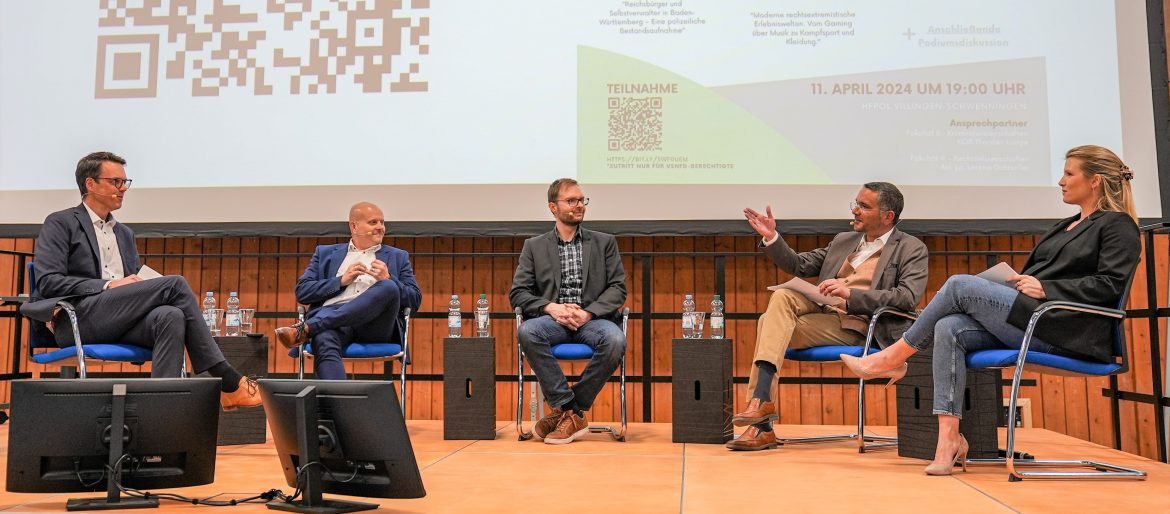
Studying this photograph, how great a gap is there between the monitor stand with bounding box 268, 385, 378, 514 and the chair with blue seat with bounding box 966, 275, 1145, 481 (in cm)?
190

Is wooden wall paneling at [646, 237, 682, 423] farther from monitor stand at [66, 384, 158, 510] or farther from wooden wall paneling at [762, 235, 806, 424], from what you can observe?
monitor stand at [66, 384, 158, 510]

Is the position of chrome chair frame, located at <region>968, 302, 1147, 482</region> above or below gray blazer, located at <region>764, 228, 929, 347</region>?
below

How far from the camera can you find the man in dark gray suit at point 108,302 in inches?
119

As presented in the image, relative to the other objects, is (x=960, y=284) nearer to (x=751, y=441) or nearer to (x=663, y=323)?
(x=751, y=441)

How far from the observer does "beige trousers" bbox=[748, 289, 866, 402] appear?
131 inches

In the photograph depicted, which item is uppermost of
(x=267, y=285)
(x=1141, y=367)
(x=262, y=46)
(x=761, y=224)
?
(x=262, y=46)

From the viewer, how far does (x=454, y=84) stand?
4.48m

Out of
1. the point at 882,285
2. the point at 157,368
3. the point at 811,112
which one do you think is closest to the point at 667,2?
the point at 811,112

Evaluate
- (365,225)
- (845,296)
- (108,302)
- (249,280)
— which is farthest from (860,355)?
(249,280)

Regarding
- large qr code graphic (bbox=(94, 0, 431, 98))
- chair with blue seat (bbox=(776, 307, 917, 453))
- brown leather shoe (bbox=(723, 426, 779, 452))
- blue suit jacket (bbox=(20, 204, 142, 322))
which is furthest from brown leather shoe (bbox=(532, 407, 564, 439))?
large qr code graphic (bbox=(94, 0, 431, 98))

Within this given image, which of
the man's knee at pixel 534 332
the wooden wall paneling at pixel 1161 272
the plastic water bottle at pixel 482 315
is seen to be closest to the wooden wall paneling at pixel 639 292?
the wooden wall paneling at pixel 1161 272

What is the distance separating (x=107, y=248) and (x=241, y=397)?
983 mm

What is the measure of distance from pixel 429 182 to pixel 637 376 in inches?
60.0

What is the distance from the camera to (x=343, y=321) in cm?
365
